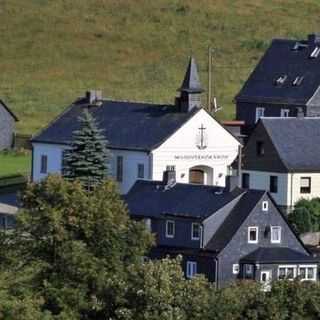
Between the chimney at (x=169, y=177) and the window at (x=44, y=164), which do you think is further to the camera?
the window at (x=44, y=164)

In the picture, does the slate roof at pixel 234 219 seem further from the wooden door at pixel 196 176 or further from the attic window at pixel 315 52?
the attic window at pixel 315 52

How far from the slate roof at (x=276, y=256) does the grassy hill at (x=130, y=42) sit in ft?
139

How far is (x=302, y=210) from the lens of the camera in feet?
238

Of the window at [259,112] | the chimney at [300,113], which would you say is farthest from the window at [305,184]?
the window at [259,112]

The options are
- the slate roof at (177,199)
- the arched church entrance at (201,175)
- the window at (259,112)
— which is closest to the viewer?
the slate roof at (177,199)

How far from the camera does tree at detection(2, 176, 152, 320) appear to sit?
54.2 metres

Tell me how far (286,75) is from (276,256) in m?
23.8

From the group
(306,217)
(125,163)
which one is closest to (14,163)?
(125,163)

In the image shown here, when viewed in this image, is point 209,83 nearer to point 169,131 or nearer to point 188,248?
point 169,131

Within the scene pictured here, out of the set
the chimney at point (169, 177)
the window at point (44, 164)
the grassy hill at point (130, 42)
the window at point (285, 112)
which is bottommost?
the chimney at point (169, 177)

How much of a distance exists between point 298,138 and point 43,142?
366 inches

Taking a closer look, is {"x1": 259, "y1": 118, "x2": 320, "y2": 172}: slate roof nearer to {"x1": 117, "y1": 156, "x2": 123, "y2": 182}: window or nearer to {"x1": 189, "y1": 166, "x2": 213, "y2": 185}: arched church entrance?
{"x1": 189, "y1": 166, "x2": 213, "y2": 185}: arched church entrance

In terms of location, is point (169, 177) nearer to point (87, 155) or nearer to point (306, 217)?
point (306, 217)

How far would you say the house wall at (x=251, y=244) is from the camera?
6369cm
